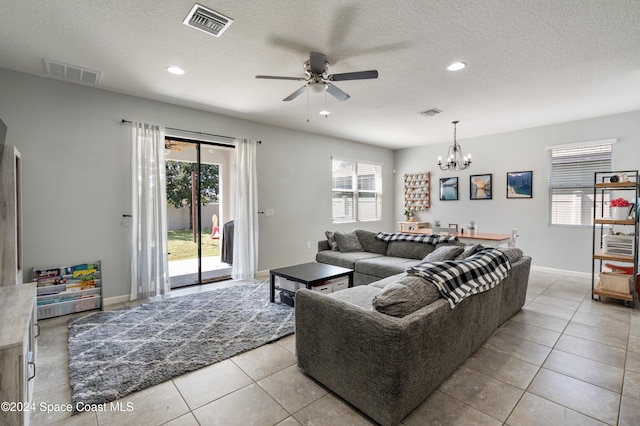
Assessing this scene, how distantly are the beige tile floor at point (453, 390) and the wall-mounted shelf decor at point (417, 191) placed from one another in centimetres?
452

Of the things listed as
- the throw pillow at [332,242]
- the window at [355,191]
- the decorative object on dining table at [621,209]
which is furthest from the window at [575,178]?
the throw pillow at [332,242]

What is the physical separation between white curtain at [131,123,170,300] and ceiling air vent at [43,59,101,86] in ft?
2.21

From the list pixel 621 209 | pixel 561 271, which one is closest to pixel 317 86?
pixel 621 209

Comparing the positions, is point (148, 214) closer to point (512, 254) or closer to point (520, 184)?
point (512, 254)

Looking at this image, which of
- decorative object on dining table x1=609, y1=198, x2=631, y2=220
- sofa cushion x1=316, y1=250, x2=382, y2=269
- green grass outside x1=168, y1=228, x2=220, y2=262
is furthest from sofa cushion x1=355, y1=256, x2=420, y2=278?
green grass outside x1=168, y1=228, x2=220, y2=262

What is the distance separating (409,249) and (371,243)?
0.69 metres

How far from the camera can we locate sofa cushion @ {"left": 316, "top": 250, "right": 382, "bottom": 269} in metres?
4.28

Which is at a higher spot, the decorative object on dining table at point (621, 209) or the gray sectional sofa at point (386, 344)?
the decorative object on dining table at point (621, 209)

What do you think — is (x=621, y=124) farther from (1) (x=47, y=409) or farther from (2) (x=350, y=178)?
(1) (x=47, y=409)

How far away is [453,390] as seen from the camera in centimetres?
199

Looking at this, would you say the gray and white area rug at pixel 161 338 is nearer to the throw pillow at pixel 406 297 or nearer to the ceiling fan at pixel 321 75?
the throw pillow at pixel 406 297

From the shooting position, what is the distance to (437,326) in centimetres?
181

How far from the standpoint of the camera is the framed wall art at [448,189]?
21.7 ft

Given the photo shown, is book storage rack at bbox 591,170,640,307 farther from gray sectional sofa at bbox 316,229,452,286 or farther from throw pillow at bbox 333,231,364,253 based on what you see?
throw pillow at bbox 333,231,364,253
